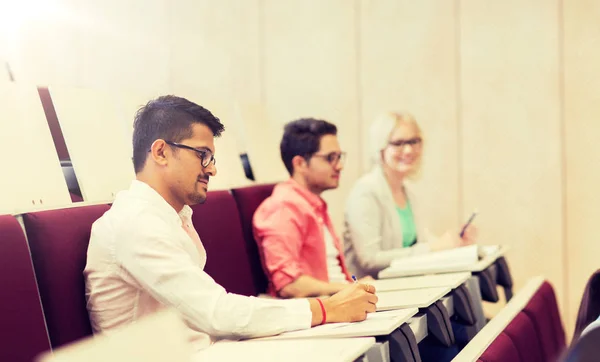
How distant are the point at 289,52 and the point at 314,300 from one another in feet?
8.05

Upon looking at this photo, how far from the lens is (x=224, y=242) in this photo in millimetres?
1965

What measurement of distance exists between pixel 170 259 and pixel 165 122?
0.26 m

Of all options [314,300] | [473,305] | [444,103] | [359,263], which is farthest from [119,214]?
[444,103]

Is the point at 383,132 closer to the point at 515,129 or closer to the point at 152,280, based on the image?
the point at 515,129

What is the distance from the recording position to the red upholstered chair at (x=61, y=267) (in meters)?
1.28

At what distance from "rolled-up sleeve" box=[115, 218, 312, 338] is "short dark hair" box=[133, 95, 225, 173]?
15 cm

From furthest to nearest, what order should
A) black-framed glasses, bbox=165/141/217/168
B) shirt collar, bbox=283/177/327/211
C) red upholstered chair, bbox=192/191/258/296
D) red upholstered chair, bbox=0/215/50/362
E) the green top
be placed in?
1. the green top
2. shirt collar, bbox=283/177/327/211
3. red upholstered chair, bbox=192/191/258/296
4. black-framed glasses, bbox=165/141/217/168
5. red upholstered chair, bbox=0/215/50/362

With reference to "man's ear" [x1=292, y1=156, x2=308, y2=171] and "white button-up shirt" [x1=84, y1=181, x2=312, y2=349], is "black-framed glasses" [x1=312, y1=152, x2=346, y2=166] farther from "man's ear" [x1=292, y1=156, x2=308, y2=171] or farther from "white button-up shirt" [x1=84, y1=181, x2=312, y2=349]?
"white button-up shirt" [x1=84, y1=181, x2=312, y2=349]

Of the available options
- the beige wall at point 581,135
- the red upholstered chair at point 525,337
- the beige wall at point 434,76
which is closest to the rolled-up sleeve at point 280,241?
the red upholstered chair at point 525,337

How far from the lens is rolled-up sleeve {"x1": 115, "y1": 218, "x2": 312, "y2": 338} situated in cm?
130

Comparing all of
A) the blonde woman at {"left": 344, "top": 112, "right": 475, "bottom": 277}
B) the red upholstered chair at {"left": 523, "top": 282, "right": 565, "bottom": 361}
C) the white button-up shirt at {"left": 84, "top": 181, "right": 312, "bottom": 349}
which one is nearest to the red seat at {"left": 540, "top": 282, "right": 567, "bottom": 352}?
the red upholstered chair at {"left": 523, "top": 282, "right": 565, "bottom": 361}

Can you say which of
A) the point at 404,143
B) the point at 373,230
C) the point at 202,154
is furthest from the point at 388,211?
the point at 202,154

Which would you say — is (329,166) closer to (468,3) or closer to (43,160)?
(43,160)

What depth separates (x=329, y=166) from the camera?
2.37 m
